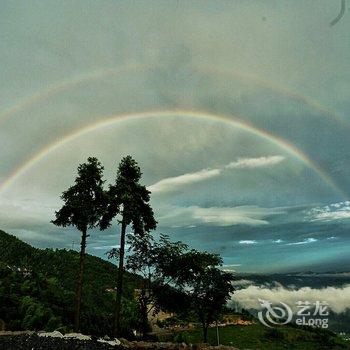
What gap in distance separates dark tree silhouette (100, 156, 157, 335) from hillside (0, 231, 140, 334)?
641cm

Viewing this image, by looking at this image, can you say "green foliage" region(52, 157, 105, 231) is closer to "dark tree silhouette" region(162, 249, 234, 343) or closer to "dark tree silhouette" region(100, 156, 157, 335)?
"dark tree silhouette" region(100, 156, 157, 335)

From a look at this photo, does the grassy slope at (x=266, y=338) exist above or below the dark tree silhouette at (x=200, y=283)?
below

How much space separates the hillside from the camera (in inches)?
1277

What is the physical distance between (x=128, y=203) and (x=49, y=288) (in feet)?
65.3

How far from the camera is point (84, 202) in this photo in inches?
1198

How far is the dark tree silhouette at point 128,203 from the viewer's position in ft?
100

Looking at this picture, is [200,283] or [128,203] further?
[200,283]

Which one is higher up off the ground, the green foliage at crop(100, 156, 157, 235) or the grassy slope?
the green foliage at crop(100, 156, 157, 235)

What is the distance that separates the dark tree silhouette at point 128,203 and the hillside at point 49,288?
641cm

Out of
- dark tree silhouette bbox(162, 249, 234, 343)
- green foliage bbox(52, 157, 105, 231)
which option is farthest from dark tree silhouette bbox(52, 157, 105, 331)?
dark tree silhouette bbox(162, 249, 234, 343)

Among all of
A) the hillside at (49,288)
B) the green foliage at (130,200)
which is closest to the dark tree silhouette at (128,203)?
the green foliage at (130,200)

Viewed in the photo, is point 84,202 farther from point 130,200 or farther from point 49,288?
point 49,288

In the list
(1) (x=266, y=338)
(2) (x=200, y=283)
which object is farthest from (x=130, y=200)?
Answer: (1) (x=266, y=338)

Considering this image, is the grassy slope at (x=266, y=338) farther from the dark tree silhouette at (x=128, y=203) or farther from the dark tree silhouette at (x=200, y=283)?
the dark tree silhouette at (x=128, y=203)
